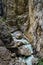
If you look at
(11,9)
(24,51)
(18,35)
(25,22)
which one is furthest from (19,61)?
(11,9)

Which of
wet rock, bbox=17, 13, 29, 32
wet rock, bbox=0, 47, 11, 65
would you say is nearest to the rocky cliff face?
wet rock, bbox=17, 13, 29, 32

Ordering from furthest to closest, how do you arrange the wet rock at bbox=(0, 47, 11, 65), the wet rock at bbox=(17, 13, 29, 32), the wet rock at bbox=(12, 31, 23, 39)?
the wet rock at bbox=(17, 13, 29, 32) < the wet rock at bbox=(12, 31, 23, 39) < the wet rock at bbox=(0, 47, 11, 65)

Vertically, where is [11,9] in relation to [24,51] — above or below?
above

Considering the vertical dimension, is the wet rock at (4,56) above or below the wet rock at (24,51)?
above

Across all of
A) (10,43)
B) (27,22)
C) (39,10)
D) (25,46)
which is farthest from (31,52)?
(27,22)

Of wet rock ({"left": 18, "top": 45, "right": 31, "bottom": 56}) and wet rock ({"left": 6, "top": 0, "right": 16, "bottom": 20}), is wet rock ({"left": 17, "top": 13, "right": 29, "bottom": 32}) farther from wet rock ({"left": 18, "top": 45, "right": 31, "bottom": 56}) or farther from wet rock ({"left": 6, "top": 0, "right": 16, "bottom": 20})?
wet rock ({"left": 18, "top": 45, "right": 31, "bottom": 56})

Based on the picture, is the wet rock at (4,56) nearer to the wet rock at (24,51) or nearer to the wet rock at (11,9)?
the wet rock at (24,51)

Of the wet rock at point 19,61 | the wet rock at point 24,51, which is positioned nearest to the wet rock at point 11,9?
the wet rock at point 24,51

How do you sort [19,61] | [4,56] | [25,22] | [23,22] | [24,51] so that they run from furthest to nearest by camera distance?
1. [23,22]
2. [25,22]
3. [24,51]
4. [19,61]
5. [4,56]

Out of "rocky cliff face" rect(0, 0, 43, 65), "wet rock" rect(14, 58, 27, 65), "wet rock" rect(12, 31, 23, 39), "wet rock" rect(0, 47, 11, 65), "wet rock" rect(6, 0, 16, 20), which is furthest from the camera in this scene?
"wet rock" rect(6, 0, 16, 20)

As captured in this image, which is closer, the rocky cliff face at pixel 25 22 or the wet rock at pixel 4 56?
the wet rock at pixel 4 56

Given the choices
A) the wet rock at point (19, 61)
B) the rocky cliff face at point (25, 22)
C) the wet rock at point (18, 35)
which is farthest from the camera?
the wet rock at point (18, 35)

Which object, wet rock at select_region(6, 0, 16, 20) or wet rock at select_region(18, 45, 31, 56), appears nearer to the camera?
wet rock at select_region(18, 45, 31, 56)

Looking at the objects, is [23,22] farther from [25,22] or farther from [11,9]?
[11,9]
